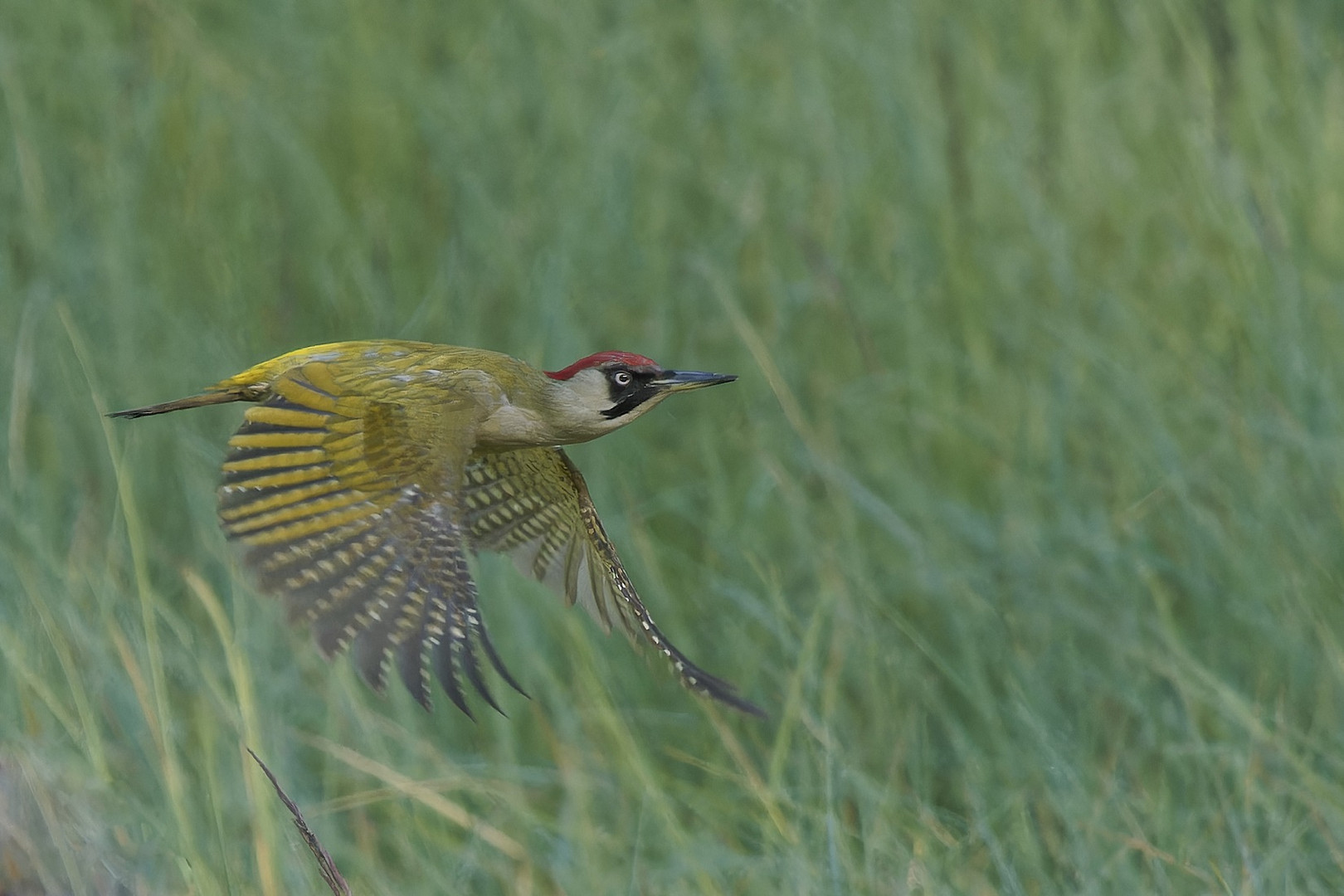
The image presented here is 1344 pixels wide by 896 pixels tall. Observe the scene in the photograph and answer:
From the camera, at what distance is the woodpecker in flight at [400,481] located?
2.33 meters

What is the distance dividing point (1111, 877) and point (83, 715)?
173 centimetres

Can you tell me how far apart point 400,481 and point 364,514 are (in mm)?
78

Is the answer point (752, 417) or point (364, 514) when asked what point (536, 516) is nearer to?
point (364, 514)

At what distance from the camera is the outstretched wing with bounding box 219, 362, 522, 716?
90.7 inches

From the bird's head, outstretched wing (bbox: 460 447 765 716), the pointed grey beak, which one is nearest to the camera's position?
the pointed grey beak

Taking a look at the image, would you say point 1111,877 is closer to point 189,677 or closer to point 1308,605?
point 1308,605

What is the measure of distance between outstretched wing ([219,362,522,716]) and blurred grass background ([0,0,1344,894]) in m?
0.51

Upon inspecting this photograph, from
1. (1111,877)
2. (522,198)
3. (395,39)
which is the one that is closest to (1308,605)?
(1111,877)

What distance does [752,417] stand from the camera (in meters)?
4.57

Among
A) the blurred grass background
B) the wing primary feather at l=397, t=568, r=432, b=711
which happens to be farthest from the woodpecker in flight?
the blurred grass background

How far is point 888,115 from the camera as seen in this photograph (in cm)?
493

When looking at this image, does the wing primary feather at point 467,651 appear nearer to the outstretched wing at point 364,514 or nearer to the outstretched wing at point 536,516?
the outstretched wing at point 364,514

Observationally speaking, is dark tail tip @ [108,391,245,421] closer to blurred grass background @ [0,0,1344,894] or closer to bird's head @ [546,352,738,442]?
blurred grass background @ [0,0,1344,894]

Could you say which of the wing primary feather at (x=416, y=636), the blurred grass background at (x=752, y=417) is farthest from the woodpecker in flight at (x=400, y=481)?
the blurred grass background at (x=752, y=417)
